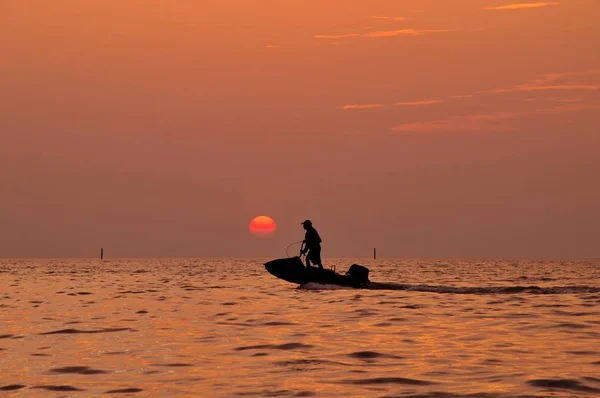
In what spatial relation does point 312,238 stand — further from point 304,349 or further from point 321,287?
point 304,349

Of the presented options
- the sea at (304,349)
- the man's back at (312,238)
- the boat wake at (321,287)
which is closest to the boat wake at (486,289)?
the boat wake at (321,287)

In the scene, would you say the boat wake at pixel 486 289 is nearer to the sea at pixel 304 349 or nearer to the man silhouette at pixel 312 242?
the man silhouette at pixel 312 242

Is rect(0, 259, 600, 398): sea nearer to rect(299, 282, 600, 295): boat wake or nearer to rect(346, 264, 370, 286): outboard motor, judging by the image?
rect(299, 282, 600, 295): boat wake

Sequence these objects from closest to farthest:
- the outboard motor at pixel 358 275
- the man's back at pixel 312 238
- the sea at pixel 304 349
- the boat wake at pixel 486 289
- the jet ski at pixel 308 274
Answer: the sea at pixel 304 349
the boat wake at pixel 486 289
the man's back at pixel 312 238
the jet ski at pixel 308 274
the outboard motor at pixel 358 275

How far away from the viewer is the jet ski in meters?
40.6

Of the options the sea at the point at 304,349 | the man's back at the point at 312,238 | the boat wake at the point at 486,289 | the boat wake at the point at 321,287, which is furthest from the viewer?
the boat wake at the point at 321,287

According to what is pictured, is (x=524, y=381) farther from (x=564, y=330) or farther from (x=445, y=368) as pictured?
(x=564, y=330)

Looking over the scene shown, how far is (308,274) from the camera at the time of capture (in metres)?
40.7

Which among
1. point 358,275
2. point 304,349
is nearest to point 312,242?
point 358,275

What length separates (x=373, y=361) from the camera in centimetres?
1560

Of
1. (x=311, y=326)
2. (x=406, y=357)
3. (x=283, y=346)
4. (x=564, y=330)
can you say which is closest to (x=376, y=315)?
(x=311, y=326)

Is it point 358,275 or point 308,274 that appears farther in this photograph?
point 358,275

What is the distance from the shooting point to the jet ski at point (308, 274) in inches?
1598

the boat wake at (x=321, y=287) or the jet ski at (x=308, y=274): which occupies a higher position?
the jet ski at (x=308, y=274)
